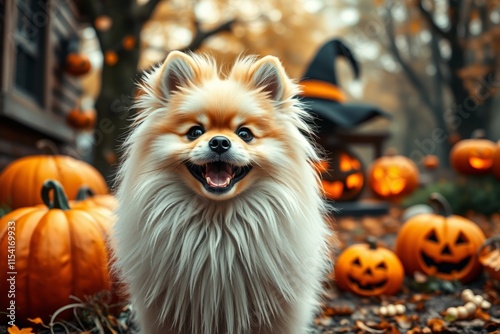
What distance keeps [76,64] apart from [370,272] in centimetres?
650

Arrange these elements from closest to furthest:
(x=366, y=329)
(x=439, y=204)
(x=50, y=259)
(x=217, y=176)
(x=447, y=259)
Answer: (x=217, y=176) < (x=50, y=259) < (x=366, y=329) < (x=447, y=259) < (x=439, y=204)

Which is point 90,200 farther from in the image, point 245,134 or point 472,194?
point 472,194

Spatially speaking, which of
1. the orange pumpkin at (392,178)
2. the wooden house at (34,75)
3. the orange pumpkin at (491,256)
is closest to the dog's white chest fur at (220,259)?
the orange pumpkin at (491,256)

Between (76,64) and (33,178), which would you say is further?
(76,64)

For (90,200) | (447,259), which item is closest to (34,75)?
(90,200)

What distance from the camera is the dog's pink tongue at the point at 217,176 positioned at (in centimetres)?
206

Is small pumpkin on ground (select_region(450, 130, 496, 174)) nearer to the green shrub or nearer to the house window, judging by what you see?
the green shrub

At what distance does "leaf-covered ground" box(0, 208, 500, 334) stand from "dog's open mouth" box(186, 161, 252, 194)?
3.90 ft

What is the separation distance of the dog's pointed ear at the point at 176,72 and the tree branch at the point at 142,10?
5.67 meters

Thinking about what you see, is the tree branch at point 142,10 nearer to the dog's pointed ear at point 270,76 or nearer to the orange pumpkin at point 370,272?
the orange pumpkin at point 370,272

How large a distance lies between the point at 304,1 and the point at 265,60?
527 inches

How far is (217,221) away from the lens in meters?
2.15

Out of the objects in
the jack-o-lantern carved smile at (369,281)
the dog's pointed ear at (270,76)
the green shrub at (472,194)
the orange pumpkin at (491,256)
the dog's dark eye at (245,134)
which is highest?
the dog's pointed ear at (270,76)

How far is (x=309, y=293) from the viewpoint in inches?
90.4
